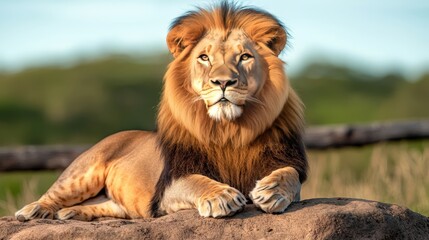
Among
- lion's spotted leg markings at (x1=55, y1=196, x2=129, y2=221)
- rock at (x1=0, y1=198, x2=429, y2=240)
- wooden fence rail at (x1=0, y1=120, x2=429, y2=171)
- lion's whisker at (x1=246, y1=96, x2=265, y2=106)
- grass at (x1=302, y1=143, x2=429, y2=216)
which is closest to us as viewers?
rock at (x1=0, y1=198, x2=429, y2=240)

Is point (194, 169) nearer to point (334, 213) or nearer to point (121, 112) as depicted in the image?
point (334, 213)

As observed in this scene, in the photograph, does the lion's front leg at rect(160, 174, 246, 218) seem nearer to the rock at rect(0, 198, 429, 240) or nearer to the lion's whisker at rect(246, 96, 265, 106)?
the rock at rect(0, 198, 429, 240)

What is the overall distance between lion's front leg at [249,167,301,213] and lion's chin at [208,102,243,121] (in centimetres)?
33

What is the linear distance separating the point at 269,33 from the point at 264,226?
107 centimetres

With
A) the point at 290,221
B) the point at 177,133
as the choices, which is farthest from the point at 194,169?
the point at 290,221

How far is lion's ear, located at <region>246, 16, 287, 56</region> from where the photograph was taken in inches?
190

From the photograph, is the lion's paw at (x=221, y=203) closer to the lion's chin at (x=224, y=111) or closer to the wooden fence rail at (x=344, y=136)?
the lion's chin at (x=224, y=111)

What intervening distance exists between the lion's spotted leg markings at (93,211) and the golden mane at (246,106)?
0.82m

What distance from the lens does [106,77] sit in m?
25.1

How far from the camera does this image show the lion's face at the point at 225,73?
14.6 ft

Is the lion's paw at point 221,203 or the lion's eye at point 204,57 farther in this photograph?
the lion's eye at point 204,57

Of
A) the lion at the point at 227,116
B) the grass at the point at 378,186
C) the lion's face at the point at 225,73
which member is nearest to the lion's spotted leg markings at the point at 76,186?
the lion at the point at 227,116

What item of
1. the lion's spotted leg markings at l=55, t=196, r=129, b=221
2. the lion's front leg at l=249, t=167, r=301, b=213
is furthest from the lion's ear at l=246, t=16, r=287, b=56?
the lion's spotted leg markings at l=55, t=196, r=129, b=221

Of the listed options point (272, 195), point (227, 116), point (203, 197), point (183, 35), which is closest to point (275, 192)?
point (272, 195)
